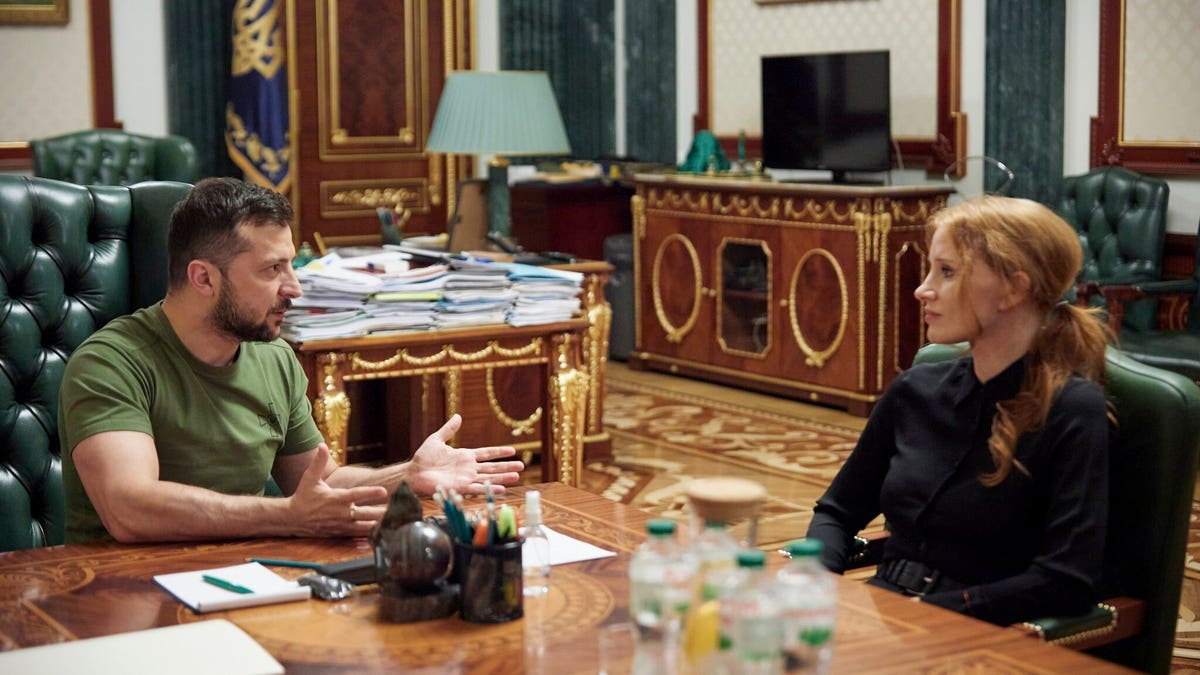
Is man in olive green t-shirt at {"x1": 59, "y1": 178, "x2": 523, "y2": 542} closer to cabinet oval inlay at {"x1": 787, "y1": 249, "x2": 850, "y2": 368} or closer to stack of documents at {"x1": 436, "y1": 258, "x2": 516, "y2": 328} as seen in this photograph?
stack of documents at {"x1": 436, "y1": 258, "x2": 516, "y2": 328}

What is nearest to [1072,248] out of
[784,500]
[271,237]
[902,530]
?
[902,530]

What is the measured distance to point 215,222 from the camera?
2639mm

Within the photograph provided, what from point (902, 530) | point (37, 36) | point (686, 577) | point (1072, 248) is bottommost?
point (902, 530)

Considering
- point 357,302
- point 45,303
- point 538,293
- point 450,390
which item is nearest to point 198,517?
point 45,303

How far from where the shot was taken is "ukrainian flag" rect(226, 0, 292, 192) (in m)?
7.36

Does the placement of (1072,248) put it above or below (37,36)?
below

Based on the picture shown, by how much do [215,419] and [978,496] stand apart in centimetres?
126

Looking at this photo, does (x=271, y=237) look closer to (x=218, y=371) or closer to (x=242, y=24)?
(x=218, y=371)

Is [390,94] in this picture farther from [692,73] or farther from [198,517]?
[198,517]

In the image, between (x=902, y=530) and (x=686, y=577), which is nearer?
(x=686, y=577)

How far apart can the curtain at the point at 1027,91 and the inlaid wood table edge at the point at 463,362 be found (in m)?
2.90

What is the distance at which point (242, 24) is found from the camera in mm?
7379

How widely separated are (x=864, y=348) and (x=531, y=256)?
1.94 m

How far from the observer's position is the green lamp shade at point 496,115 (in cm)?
529
